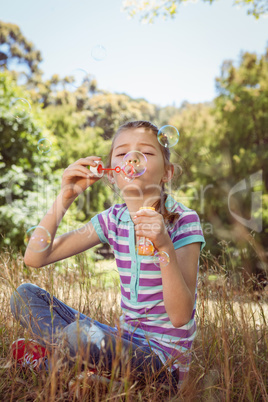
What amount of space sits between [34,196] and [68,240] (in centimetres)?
322

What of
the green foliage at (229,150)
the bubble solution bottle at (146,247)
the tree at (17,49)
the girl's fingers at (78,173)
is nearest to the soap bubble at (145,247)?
the bubble solution bottle at (146,247)

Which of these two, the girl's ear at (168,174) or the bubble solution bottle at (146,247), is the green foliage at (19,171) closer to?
the girl's ear at (168,174)

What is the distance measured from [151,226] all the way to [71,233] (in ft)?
2.52

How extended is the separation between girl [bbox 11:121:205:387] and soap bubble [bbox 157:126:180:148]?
0.12ft

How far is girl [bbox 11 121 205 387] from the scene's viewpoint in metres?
1.49

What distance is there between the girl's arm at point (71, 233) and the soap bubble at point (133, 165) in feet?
0.45

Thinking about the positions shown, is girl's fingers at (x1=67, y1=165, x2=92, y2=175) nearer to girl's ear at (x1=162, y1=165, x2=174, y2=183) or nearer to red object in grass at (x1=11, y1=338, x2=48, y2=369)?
girl's ear at (x1=162, y1=165, x2=174, y2=183)

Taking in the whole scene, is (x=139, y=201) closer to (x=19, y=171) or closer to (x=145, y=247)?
(x=145, y=247)

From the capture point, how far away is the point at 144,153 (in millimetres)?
1876

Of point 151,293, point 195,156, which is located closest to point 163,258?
point 151,293

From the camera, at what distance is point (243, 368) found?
5.39ft

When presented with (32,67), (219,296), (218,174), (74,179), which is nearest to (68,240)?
(74,179)

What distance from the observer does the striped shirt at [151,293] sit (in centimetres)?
167

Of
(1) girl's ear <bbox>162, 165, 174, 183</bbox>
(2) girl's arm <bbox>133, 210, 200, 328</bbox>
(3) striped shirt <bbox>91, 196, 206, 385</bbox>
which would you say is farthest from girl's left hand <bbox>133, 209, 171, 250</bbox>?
(1) girl's ear <bbox>162, 165, 174, 183</bbox>
